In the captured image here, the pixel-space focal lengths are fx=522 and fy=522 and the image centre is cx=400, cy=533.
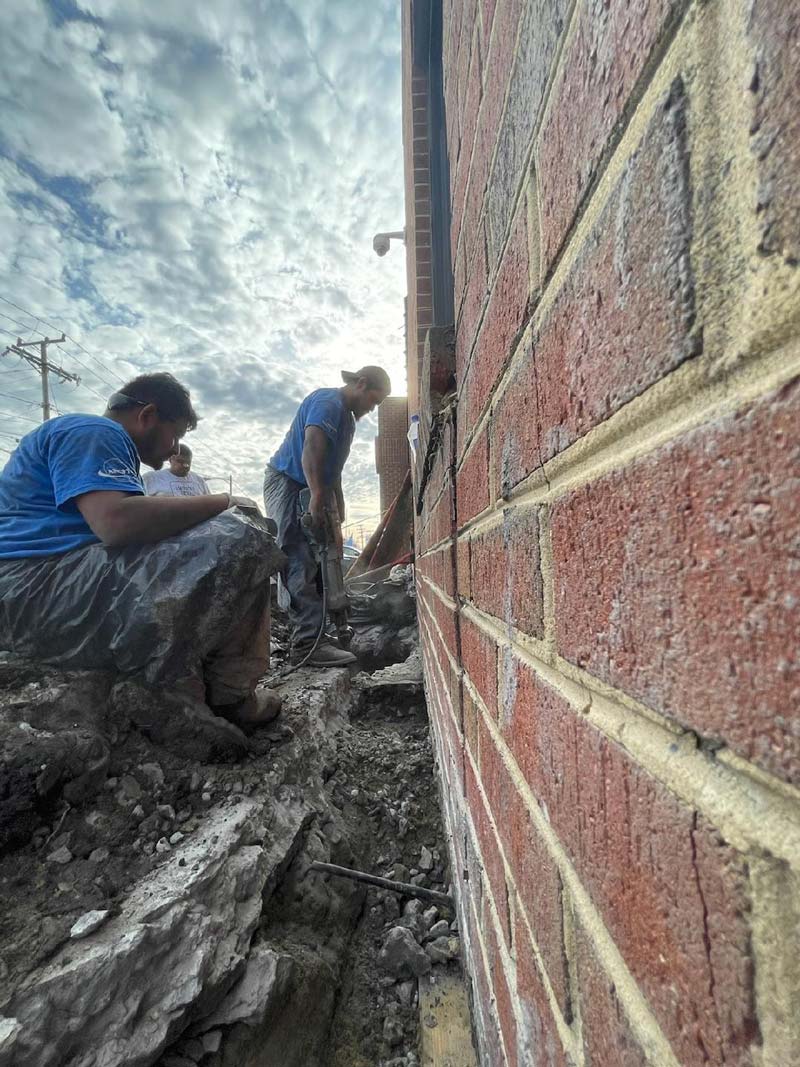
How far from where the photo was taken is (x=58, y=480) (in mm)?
2016

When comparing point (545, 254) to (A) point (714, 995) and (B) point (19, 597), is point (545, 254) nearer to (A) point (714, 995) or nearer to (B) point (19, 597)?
(A) point (714, 995)

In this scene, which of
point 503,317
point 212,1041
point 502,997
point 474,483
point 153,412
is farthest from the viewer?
point 153,412

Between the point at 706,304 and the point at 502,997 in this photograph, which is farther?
the point at 502,997

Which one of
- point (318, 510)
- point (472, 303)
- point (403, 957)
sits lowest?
point (403, 957)

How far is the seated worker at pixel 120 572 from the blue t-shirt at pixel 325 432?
1.62 m

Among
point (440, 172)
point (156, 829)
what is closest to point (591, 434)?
point (156, 829)

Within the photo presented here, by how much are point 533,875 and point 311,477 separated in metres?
3.30

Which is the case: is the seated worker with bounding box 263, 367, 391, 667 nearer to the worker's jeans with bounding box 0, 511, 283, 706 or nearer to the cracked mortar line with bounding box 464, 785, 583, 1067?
the worker's jeans with bounding box 0, 511, 283, 706

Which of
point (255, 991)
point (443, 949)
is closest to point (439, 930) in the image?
point (443, 949)

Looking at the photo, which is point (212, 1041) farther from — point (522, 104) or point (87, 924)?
point (522, 104)

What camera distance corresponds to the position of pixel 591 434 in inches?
15.1

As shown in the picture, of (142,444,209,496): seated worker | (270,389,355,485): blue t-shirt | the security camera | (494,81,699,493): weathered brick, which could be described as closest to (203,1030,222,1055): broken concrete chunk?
(494,81,699,493): weathered brick

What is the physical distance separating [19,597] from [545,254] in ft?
7.24

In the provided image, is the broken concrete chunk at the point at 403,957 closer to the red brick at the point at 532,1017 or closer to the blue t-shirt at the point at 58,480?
the red brick at the point at 532,1017
